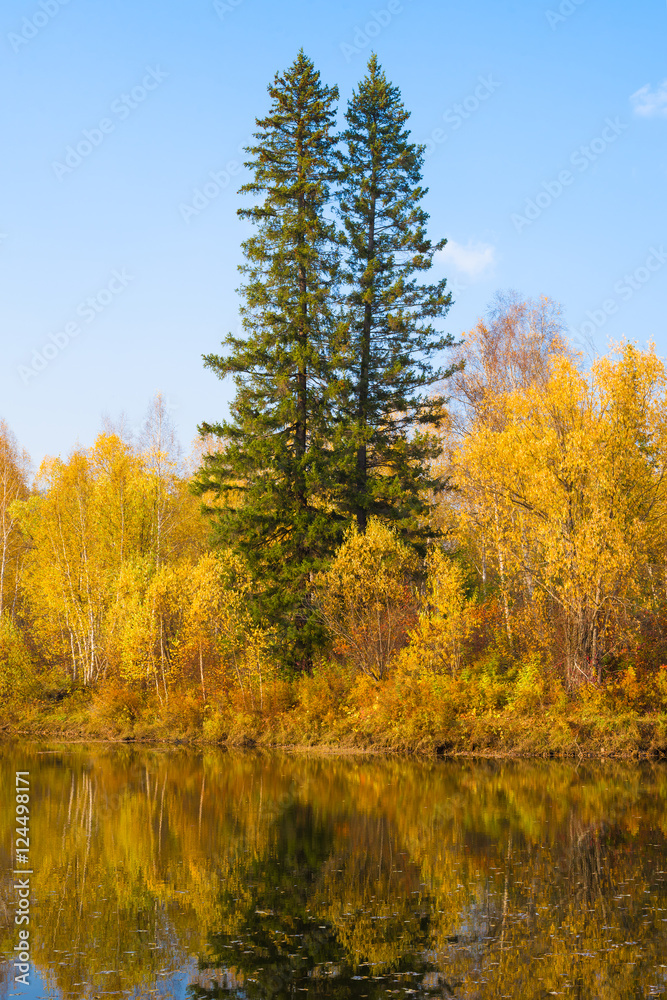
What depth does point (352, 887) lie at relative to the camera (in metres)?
12.3

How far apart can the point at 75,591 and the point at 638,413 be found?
987 inches

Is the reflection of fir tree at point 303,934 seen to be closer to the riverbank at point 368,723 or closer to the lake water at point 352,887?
the lake water at point 352,887

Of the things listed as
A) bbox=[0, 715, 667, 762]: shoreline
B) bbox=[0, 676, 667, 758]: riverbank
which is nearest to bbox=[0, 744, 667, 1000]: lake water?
bbox=[0, 715, 667, 762]: shoreline

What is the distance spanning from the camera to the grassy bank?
23594mm

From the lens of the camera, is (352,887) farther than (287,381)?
No

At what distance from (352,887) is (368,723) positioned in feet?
48.6

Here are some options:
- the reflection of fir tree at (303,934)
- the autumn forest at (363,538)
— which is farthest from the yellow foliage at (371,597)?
the reflection of fir tree at (303,934)

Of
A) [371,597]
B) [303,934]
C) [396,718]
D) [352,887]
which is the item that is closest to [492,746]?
[396,718]

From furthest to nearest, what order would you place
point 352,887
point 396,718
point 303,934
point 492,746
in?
point 396,718 < point 492,746 < point 352,887 < point 303,934

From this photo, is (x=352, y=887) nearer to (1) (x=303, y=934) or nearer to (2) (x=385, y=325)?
(1) (x=303, y=934)

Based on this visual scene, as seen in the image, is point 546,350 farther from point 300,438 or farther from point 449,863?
point 449,863

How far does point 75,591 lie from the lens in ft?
128

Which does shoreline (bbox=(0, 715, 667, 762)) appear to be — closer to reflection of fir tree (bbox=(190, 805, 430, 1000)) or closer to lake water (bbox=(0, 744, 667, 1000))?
lake water (bbox=(0, 744, 667, 1000))

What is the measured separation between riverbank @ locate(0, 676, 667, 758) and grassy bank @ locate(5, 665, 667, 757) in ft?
0.10
